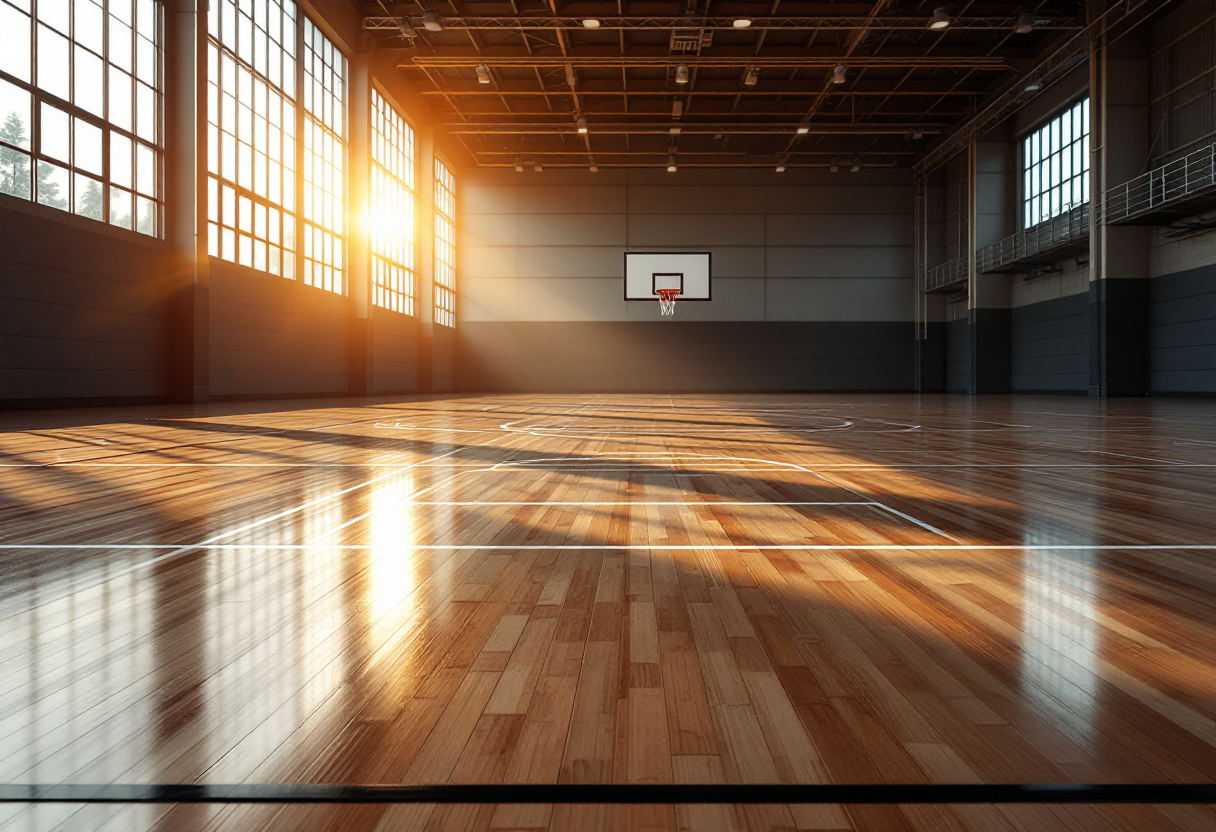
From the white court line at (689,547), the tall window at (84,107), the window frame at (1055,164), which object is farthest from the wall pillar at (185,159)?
the window frame at (1055,164)

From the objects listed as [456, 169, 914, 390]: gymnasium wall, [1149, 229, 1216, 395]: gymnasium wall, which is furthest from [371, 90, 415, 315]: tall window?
[1149, 229, 1216, 395]: gymnasium wall

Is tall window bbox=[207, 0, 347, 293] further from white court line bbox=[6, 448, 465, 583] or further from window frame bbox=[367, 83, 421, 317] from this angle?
white court line bbox=[6, 448, 465, 583]

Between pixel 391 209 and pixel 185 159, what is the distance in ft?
34.5

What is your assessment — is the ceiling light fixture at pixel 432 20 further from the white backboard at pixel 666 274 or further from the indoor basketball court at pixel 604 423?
the white backboard at pixel 666 274

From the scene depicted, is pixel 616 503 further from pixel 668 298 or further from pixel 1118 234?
pixel 668 298

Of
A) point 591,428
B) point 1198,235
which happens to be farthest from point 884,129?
point 591,428

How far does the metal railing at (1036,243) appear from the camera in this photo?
22.8 m

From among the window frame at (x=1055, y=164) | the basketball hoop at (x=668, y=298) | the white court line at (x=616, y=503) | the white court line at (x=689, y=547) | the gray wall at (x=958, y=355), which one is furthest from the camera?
the basketball hoop at (x=668, y=298)

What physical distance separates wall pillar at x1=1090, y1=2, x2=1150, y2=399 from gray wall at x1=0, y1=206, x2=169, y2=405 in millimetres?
21258

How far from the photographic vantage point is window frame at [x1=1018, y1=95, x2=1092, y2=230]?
75.7ft

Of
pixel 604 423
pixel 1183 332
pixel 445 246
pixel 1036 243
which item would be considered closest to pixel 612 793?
pixel 604 423

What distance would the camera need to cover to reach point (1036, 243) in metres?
25.1

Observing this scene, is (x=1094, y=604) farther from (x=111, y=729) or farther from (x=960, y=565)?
(x=111, y=729)

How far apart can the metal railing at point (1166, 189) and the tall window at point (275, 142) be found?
63.6 feet
